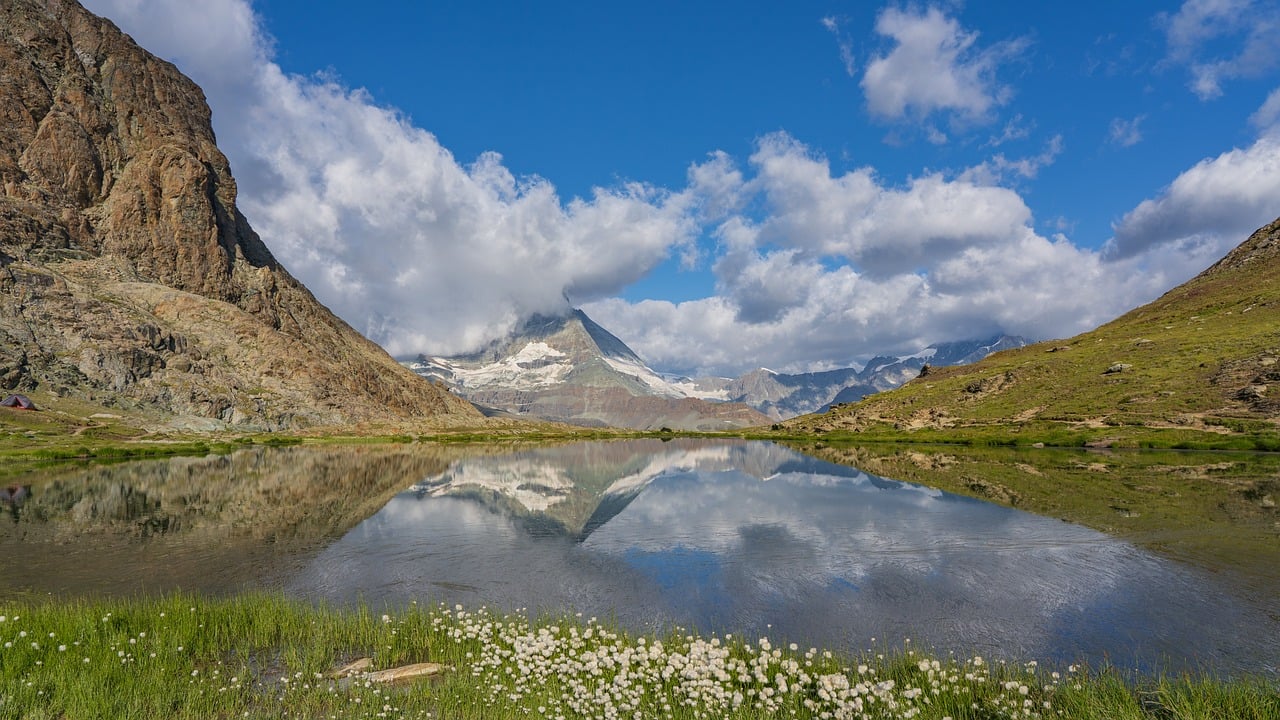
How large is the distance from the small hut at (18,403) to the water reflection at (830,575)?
505 feet

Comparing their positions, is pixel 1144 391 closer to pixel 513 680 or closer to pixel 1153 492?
pixel 1153 492

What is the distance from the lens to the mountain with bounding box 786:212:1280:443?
112375mm

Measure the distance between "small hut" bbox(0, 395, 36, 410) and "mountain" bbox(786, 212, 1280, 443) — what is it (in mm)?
225550

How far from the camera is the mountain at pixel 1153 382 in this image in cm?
11238

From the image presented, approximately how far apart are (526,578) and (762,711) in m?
18.7

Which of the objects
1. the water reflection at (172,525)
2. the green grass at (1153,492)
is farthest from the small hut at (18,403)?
the green grass at (1153,492)

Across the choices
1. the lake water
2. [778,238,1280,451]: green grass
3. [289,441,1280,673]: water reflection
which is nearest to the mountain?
[778,238,1280,451]: green grass

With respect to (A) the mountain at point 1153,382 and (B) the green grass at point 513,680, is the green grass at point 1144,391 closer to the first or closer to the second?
(A) the mountain at point 1153,382

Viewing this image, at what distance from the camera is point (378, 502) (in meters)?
54.6

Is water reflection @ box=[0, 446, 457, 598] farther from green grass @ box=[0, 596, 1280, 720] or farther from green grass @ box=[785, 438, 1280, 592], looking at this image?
green grass @ box=[785, 438, 1280, 592]

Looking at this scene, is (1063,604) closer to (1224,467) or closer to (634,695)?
(634,695)

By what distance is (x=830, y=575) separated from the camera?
28172 mm

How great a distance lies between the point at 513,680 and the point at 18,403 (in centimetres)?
19408

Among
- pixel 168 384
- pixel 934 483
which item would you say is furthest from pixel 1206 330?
pixel 168 384
